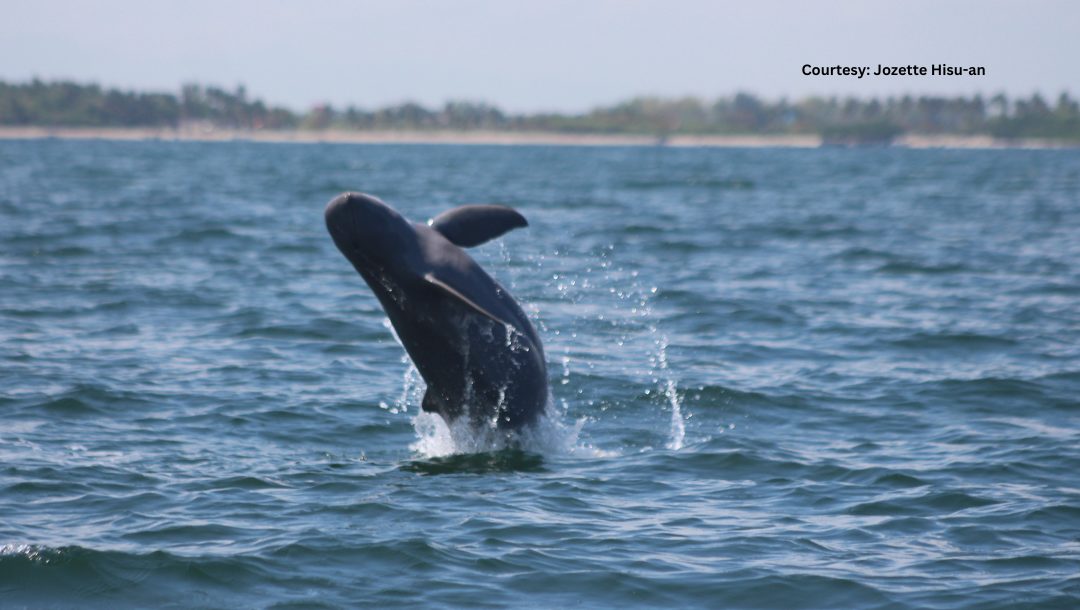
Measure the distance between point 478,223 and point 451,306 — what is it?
81 centimetres

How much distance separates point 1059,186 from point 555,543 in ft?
223

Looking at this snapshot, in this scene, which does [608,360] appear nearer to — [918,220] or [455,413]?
[455,413]

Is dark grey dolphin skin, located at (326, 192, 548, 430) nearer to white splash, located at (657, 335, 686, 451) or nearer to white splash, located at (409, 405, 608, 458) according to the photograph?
white splash, located at (409, 405, 608, 458)

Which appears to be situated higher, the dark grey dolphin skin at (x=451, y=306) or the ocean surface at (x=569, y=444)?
the dark grey dolphin skin at (x=451, y=306)

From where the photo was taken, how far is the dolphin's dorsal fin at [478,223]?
1105cm

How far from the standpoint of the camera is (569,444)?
516 inches

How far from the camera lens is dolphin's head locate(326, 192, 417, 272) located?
11.1 m

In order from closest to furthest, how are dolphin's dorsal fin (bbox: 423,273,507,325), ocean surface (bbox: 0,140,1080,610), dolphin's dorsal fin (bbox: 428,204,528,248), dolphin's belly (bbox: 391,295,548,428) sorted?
ocean surface (bbox: 0,140,1080,610)
dolphin's dorsal fin (bbox: 423,273,507,325)
dolphin's dorsal fin (bbox: 428,204,528,248)
dolphin's belly (bbox: 391,295,548,428)

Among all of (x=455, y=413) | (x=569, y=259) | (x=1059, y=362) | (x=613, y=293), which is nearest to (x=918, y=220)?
(x=569, y=259)

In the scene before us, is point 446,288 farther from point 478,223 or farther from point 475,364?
point 475,364

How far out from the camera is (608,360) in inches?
693

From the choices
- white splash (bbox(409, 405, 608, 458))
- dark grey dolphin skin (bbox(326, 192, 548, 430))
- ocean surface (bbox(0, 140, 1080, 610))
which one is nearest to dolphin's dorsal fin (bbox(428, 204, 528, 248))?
dark grey dolphin skin (bbox(326, 192, 548, 430))

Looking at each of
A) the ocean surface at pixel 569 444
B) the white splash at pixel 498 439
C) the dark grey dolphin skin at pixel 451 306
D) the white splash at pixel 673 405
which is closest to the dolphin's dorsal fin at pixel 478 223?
the dark grey dolphin skin at pixel 451 306

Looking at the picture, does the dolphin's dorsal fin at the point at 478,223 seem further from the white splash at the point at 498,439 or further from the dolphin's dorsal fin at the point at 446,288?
the white splash at the point at 498,439
